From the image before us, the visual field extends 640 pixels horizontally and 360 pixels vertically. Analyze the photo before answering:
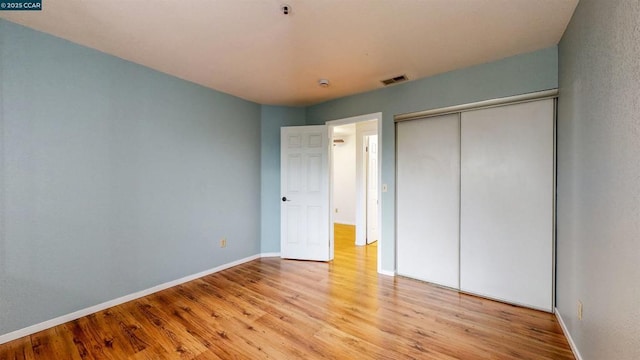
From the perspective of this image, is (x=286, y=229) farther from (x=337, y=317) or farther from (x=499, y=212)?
(x=499, y=212)

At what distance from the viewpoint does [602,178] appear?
1362 millimetres

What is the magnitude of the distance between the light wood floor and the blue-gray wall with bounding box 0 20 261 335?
343 mm

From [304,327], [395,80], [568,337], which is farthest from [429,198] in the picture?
[304,327]

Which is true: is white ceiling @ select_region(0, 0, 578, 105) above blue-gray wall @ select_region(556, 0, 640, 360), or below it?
above

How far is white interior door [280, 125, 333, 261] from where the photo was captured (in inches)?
147

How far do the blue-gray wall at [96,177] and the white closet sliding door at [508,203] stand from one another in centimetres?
296

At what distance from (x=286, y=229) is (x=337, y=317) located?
183 cm

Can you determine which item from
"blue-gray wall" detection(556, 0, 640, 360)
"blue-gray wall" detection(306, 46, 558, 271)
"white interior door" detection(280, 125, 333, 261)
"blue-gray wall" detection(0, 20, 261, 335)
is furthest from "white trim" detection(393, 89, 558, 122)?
"blue-gray wall" detection(0, 20, 261, 335)

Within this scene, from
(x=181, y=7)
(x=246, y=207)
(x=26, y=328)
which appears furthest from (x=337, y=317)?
(x=181, y=7)

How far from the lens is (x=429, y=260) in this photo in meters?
2.95

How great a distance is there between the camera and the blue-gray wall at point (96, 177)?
1927mm

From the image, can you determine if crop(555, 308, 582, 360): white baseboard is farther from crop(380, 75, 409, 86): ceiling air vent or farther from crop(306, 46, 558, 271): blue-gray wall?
crop(380, 75, 409, 86): ceiling air vent

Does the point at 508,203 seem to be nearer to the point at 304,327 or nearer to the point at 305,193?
the point at 304,327

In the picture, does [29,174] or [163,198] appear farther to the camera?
[163,198]
